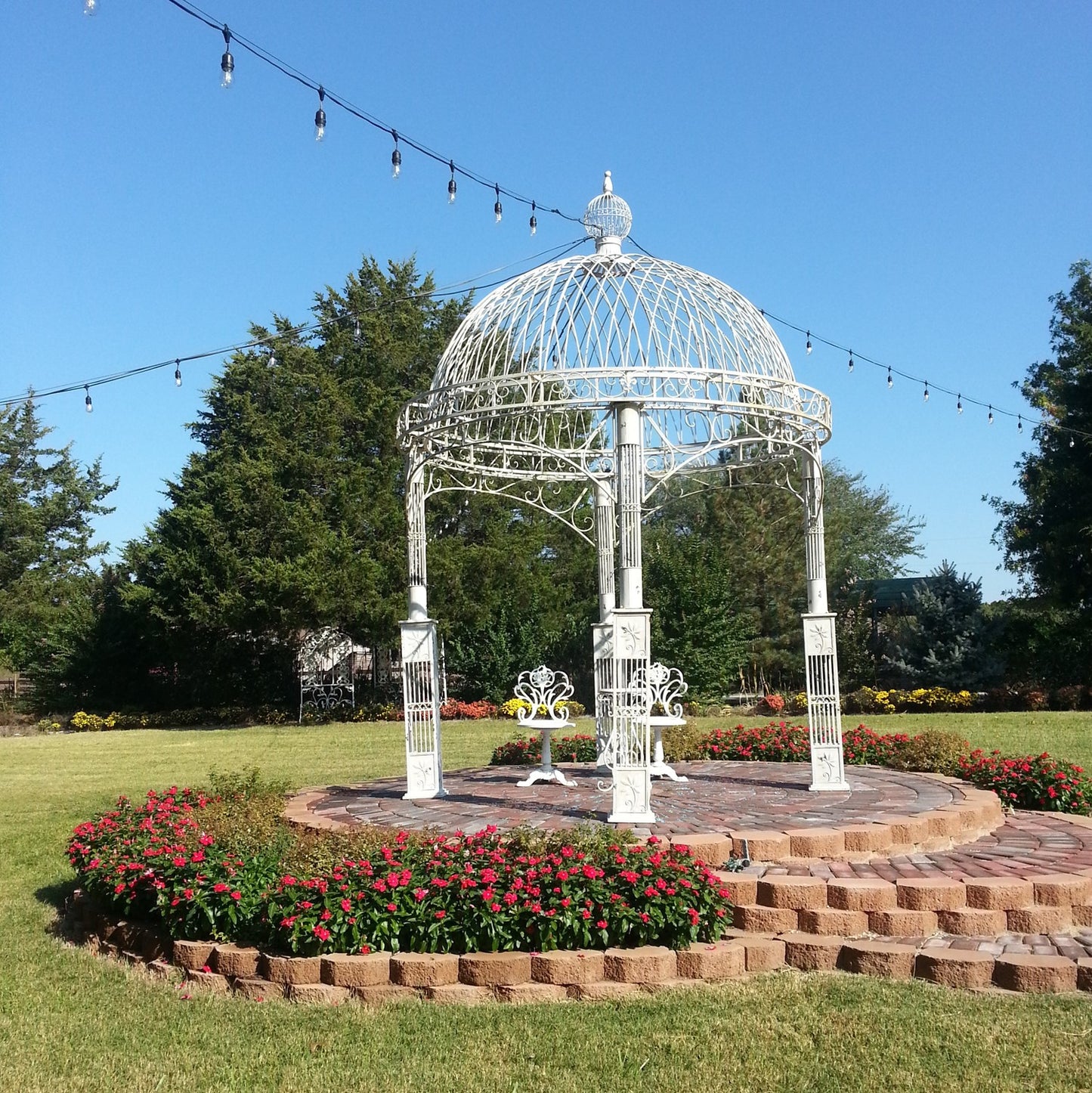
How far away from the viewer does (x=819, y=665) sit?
941cm

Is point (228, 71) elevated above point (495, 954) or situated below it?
above

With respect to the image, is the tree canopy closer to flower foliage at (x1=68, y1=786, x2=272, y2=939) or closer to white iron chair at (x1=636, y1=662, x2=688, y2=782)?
white iron chair at (x1=636, y1=662, x2=688, y2=782)

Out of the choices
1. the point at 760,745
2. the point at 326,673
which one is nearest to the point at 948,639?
the point at 760,745

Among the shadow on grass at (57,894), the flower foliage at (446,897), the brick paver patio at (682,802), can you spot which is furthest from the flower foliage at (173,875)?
the brick paver patio at (682,802)

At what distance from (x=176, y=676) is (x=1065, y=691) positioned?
22.3m

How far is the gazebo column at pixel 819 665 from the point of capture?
9234 millimetres

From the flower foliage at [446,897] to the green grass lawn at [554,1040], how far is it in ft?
1.33

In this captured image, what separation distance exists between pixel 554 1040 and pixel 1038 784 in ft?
20.3

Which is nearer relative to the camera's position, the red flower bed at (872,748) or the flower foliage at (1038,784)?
the flower foliage at (1038,784)

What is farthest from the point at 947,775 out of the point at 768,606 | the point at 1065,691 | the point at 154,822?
the point at 768,606

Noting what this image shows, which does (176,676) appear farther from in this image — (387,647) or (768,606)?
(768,606)

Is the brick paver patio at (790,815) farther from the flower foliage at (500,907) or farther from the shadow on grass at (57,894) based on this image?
the shadow on grass at (57,894)

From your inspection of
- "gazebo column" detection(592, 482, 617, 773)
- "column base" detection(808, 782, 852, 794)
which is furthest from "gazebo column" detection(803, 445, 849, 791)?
"gazebo column" detection(592, 482, 617, 773)

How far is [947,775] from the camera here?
34.1 feet
